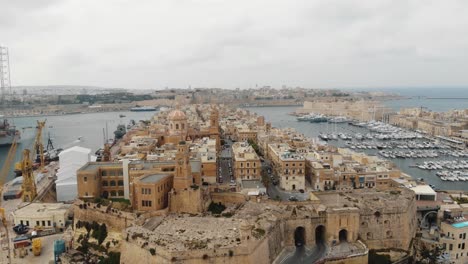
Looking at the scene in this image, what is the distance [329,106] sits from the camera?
115062 millimetres

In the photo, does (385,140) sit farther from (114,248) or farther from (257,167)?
(114,248)

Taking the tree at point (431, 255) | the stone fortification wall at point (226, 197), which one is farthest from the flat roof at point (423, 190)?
the stone fortification wall at point (226, 197)

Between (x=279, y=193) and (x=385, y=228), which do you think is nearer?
(x=385, y=228)

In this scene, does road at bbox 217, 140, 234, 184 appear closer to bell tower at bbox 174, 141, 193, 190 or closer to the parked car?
bell tower at bbox 174, 141, 193, 190

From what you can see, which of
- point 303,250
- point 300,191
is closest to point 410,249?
point 303,250

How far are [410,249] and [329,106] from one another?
313 ft

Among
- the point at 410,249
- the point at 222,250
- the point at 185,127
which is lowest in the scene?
the point at 410,249

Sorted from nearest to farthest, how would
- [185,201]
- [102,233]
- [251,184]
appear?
[102,233] → [185,201] → [251,184]

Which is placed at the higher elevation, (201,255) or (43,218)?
(201,255)

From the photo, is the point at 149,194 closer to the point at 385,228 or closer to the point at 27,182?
the point at 385,228

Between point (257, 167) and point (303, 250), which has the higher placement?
point (257, 167)

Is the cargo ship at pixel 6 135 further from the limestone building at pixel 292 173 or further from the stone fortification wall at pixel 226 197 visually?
the stone fortification wall at pixel 226 197

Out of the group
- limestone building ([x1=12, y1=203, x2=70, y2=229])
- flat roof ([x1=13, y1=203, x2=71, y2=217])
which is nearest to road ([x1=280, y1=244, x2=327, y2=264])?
limestone building ([x1=12, y1=203, x2=70, y2=229])

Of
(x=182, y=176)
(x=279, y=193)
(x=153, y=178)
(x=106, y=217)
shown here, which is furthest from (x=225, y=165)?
(x=106, y=217)
